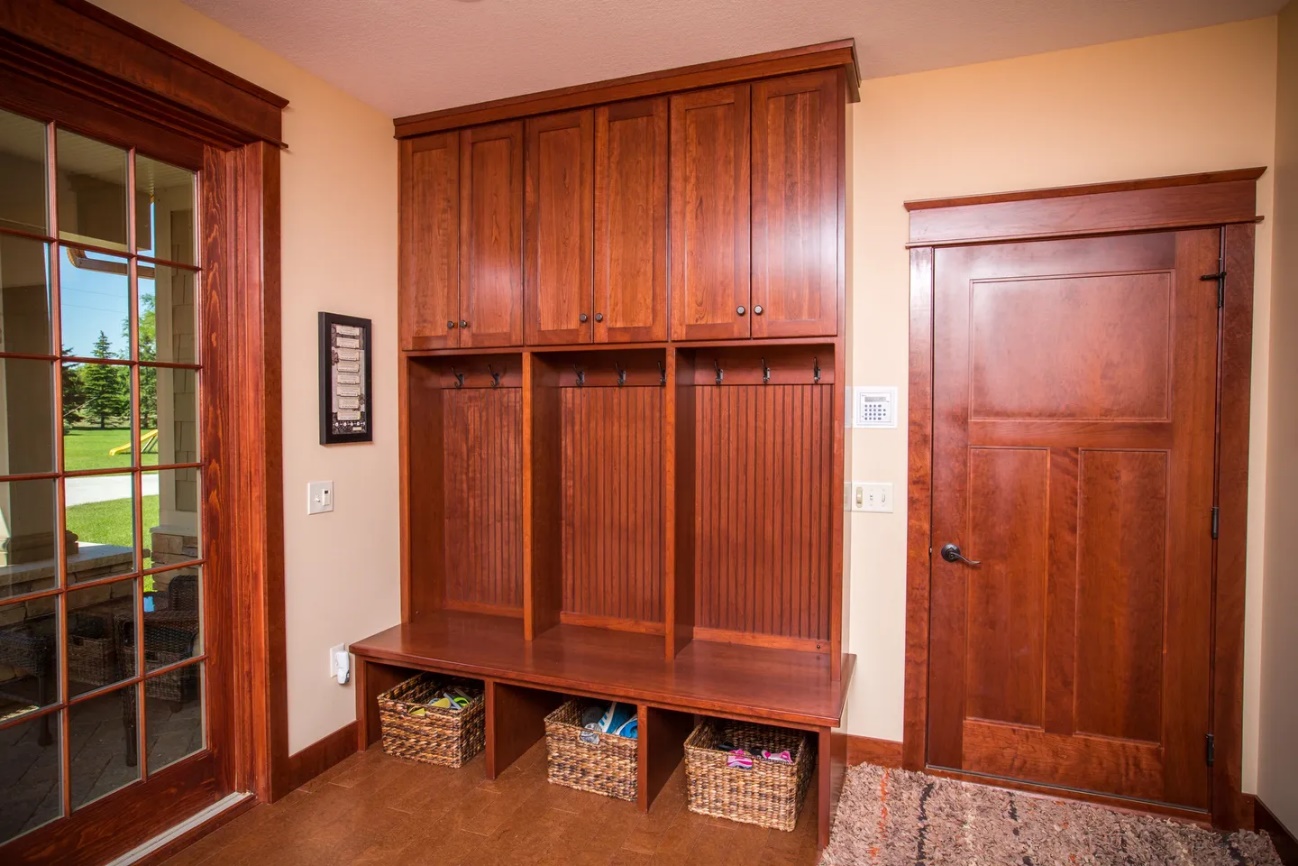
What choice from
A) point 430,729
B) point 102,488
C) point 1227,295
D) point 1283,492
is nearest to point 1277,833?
point 1283,492

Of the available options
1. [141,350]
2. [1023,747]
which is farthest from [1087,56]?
[141,350]

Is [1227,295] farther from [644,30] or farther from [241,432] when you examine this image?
[241,432]

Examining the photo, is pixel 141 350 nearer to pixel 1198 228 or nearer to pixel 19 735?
pixel 19 735

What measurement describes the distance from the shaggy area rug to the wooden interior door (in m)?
0.14

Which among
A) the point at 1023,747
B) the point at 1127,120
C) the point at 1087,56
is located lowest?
the point at 1023,747

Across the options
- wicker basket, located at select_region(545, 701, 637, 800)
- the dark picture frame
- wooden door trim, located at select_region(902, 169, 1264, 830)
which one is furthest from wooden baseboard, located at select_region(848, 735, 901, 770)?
the dark picture frame

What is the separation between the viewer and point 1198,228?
2.39 meters

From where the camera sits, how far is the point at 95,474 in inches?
83.2

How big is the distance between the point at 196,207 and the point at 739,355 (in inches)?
81.7

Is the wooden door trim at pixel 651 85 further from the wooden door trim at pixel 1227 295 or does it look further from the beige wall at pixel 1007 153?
the wooden door trim at pixel 1227 295

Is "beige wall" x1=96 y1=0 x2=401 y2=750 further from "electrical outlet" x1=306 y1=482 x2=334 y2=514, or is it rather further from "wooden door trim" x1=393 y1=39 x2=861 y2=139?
"wooden door trim" x1=393 y1=39 x2=861 y2=139

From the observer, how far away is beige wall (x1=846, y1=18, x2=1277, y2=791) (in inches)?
92.7

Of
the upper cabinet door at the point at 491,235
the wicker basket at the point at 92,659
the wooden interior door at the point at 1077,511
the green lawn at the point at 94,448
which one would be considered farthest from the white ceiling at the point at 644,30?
the wicker basket at the point at 92,659

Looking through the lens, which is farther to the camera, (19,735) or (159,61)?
(159,61)
